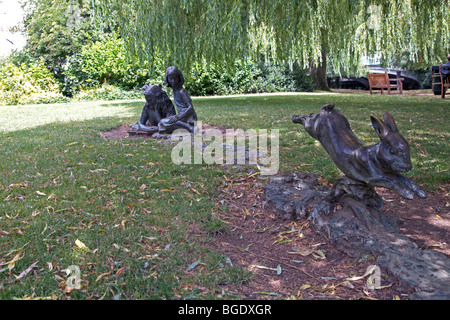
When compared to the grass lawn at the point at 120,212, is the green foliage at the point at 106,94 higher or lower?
higher

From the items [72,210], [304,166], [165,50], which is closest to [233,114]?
[165,50]

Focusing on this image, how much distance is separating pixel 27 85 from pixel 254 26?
1515cm

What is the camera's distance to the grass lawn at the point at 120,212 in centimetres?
267

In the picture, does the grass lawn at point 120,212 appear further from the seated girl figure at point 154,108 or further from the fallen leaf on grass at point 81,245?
the seated girl figure at point 154,108

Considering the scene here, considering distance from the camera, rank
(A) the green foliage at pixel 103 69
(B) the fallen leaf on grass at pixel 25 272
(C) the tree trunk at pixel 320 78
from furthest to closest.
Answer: (C) the tree trunk at pixel 320 78, (A) the green foliage at pixel 103 69, (B) the fallen leaf on grass at pixel 25 272

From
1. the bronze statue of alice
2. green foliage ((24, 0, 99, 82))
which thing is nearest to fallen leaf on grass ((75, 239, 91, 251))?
the bronze statue of alice

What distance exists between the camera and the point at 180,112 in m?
7.54

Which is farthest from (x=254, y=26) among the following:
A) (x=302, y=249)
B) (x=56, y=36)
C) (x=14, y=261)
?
(x=56, y=36)

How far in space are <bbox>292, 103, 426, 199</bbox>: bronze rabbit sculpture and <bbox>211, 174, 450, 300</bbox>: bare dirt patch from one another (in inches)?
24.5

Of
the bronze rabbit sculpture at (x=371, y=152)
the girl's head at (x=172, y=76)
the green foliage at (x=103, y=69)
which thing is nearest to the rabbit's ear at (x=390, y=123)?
the bronze rabbit sculpture at (x=371, y=152)

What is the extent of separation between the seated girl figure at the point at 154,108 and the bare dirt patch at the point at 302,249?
4.00 m

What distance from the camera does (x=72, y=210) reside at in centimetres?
381

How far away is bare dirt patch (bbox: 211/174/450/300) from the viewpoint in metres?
2.59
